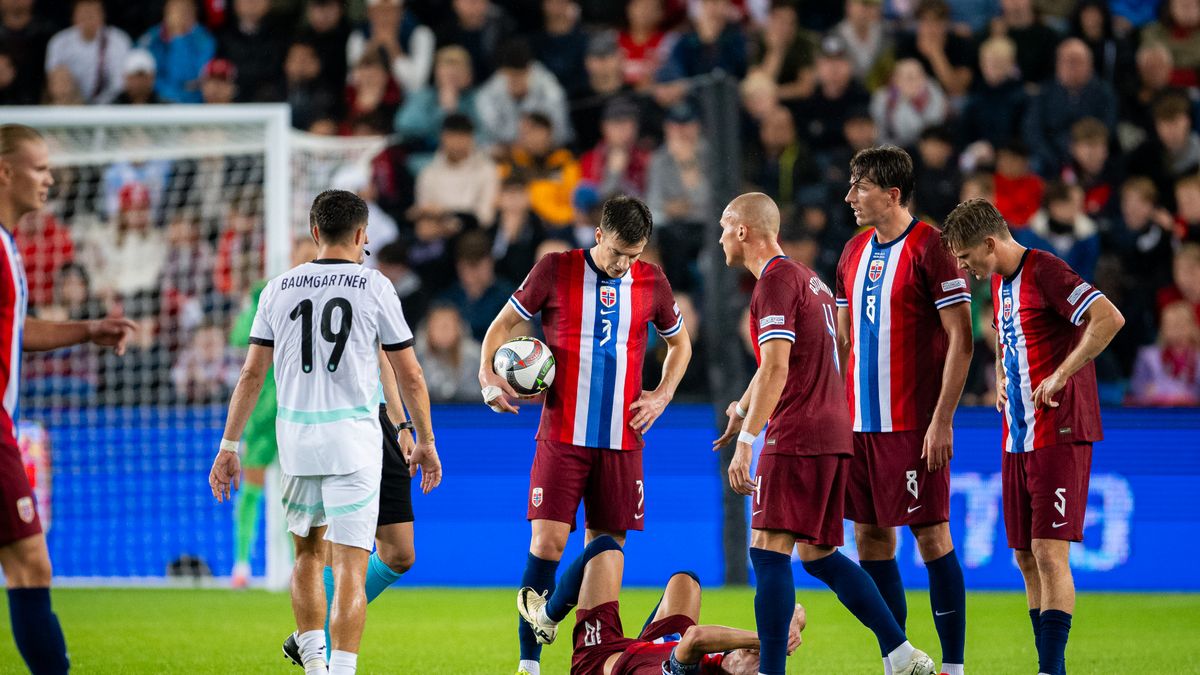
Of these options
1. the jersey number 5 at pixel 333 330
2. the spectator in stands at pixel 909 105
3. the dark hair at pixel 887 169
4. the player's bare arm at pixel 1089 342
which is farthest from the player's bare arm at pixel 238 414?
the spectator in stands at pixel 909 105

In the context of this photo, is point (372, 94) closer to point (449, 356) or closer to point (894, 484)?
point (449, 356)

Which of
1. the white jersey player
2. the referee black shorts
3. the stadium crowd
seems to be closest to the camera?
the white jersey player

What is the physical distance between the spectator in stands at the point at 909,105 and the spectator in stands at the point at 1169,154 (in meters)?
1.92

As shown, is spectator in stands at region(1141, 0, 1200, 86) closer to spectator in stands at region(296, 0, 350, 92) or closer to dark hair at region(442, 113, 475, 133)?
dark hair at region(442, 113, 475, 133)

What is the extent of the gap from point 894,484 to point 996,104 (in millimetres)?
8733

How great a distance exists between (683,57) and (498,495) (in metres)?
5.80

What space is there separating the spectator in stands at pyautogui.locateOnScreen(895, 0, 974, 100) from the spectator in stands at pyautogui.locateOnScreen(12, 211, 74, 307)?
8499 mm

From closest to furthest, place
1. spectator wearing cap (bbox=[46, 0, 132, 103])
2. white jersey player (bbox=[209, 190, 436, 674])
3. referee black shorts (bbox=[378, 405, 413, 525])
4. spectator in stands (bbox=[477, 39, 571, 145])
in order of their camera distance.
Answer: white jersey player (bbox=[209, 190, 436, 674]) → referee black shorts (bbox=[378, 405, 413, 525]) → spectator in stands (bbox=[477, 39, 571, 145]) → spectator wearing cap (bbox=[46, 0, 132, 103])

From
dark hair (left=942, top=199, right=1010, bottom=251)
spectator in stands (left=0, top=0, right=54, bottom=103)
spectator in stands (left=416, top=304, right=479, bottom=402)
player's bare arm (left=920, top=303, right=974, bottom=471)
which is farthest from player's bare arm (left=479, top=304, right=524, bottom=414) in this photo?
spectator in stands (left=0, top=0, right=54, bottom=103)

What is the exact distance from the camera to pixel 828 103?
14.2m

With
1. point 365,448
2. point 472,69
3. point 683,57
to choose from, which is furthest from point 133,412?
point 365,448

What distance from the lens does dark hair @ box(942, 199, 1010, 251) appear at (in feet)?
20.0

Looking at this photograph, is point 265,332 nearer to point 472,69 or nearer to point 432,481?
point 432,481

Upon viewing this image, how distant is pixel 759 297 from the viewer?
5891mm
